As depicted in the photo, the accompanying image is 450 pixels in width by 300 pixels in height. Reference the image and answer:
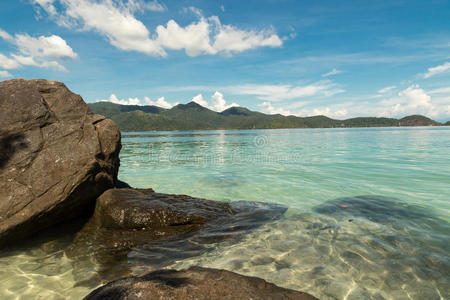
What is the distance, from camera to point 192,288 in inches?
123

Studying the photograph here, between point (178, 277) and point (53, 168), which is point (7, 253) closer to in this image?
point (53, 168)

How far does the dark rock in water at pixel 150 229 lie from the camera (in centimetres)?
535

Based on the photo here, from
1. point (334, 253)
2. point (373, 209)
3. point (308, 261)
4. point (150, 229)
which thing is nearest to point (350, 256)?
point (334, 253)

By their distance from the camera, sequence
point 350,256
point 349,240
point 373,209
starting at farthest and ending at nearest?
point 373,209 → point 349,240 → point 350,256

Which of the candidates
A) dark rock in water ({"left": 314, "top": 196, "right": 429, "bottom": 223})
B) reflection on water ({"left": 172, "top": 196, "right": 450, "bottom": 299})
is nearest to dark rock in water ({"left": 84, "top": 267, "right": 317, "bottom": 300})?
reflection on water ({"left": 172, "top": 196, "right": 450, "bottom": 299})

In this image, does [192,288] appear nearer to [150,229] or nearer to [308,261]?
[308,261]

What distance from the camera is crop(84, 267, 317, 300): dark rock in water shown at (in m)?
2.90

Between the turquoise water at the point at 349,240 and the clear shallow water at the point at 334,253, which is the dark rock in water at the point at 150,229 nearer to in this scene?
the clear shallow water at the point at 334,253

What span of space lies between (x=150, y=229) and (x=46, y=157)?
3.39m

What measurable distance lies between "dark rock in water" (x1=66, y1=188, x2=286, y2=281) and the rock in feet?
2.75

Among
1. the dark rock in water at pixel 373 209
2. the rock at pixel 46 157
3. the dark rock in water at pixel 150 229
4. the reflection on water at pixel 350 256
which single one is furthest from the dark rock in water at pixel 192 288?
the dark rock in water at pixel 373 209

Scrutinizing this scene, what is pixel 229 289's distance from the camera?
10.7ft

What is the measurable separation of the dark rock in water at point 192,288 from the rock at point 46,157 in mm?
3930

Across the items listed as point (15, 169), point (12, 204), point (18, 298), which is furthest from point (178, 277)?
point (15, 169)
